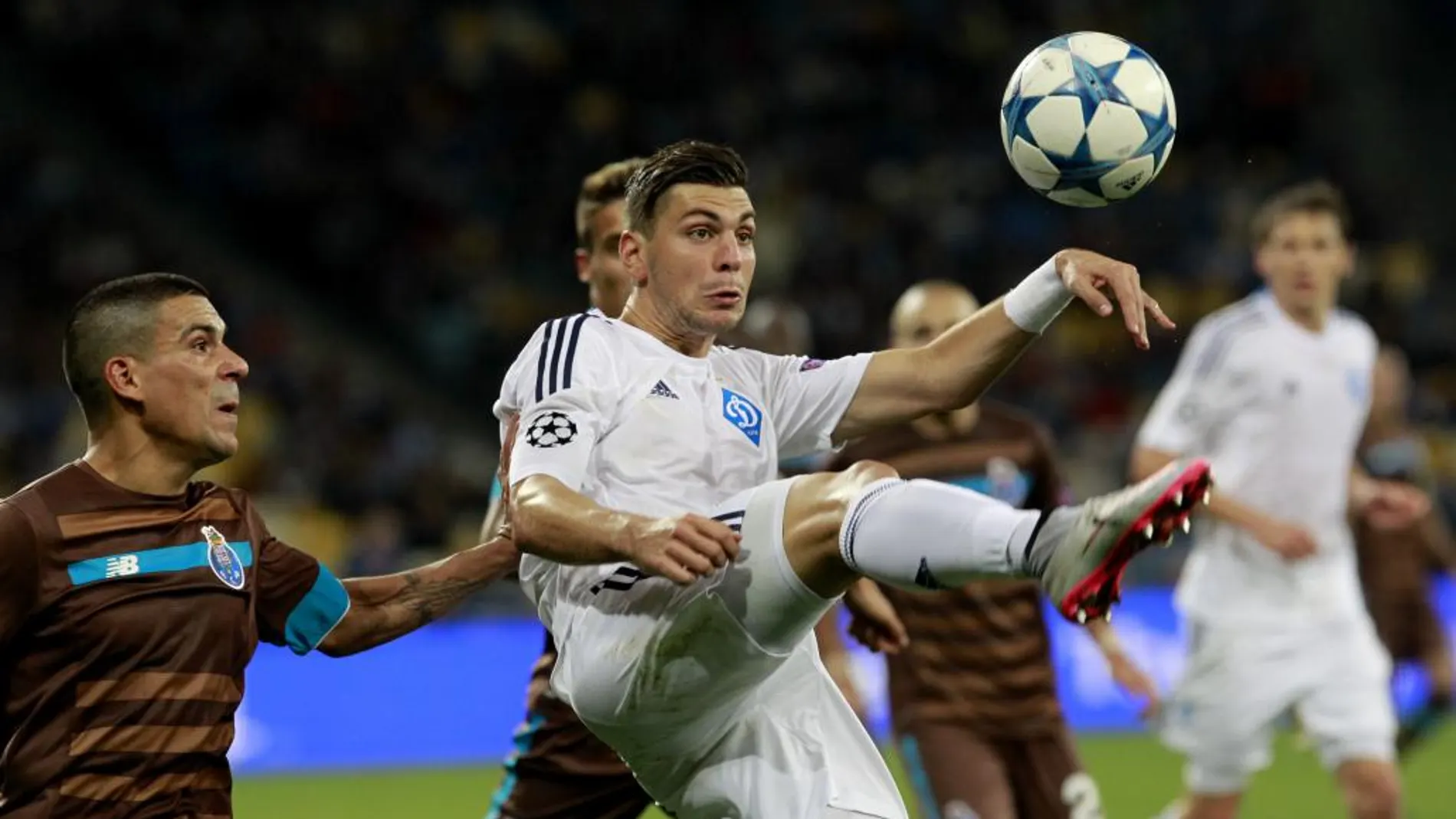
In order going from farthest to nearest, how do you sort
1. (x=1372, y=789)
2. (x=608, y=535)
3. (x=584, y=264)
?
(x=1372, y=789) < (x=584, y=264) < (x=608, y=535)

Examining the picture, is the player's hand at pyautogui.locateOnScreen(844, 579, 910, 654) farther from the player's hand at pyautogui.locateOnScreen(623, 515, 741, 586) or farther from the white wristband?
the player's hand at pyautogui.locateOnScreen(623, 515, 741, 586)

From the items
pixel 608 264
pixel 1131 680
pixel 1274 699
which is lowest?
pixel 1274 699

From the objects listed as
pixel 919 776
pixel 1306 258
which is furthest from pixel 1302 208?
pixel 919 776

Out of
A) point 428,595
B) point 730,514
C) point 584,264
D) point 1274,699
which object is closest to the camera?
point 730,514

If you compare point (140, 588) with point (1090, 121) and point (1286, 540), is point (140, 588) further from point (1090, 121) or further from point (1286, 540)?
point (1286, 540)

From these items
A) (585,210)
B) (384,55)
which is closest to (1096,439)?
(384,55)

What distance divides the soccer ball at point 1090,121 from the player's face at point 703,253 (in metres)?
0.72

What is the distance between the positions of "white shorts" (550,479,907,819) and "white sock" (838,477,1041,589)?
28 centimetres

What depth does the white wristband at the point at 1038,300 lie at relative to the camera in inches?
202

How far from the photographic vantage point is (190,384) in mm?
4762

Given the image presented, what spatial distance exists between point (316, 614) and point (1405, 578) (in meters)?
7.39

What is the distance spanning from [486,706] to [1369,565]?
5152 millimetres

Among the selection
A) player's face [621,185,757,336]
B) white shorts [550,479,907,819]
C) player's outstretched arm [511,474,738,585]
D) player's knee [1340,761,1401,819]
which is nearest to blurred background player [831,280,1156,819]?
player's knee [1340,761,1401,819]

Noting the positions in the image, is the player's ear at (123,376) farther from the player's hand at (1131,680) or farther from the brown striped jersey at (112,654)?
the player's hand at (1131,680)
